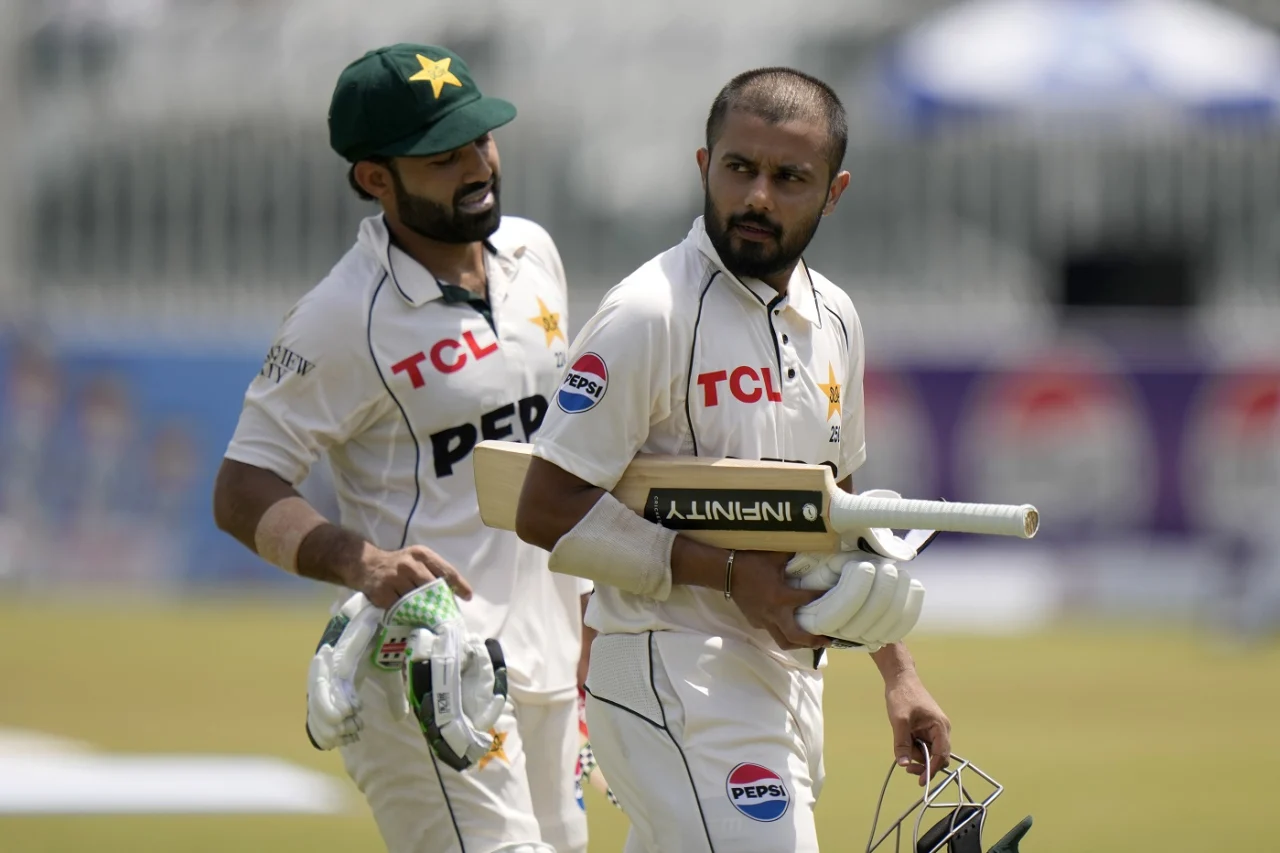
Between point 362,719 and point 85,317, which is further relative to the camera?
point 85,317

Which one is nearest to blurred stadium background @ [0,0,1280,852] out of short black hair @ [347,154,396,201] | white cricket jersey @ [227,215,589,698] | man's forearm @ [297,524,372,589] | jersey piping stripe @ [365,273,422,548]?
white cricket jersey @ [227,215,589,698]

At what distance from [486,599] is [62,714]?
689cm

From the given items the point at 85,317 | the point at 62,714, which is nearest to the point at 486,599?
the point at 62,714

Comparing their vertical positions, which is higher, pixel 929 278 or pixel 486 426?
pixel 486 426

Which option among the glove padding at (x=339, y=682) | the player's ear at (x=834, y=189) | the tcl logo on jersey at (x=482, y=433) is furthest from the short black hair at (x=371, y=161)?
the player's ear at (x=834, y=189)

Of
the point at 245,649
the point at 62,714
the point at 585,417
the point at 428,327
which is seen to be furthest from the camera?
the point at 245,649

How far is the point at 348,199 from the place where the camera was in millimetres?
20750

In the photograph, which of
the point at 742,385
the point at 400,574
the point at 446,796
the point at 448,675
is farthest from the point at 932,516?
the point at 446,796

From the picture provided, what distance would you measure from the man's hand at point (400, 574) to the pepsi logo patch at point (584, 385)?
761 mm

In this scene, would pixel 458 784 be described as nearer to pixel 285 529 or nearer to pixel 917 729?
pixel 285 529

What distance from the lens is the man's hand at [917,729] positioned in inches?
175

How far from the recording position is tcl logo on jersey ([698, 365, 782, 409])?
4258mm

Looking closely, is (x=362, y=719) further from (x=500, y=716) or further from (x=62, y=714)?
(x=62, y=714)

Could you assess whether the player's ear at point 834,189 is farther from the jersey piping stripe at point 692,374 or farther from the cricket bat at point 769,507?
the cricket bat at point 769,507
